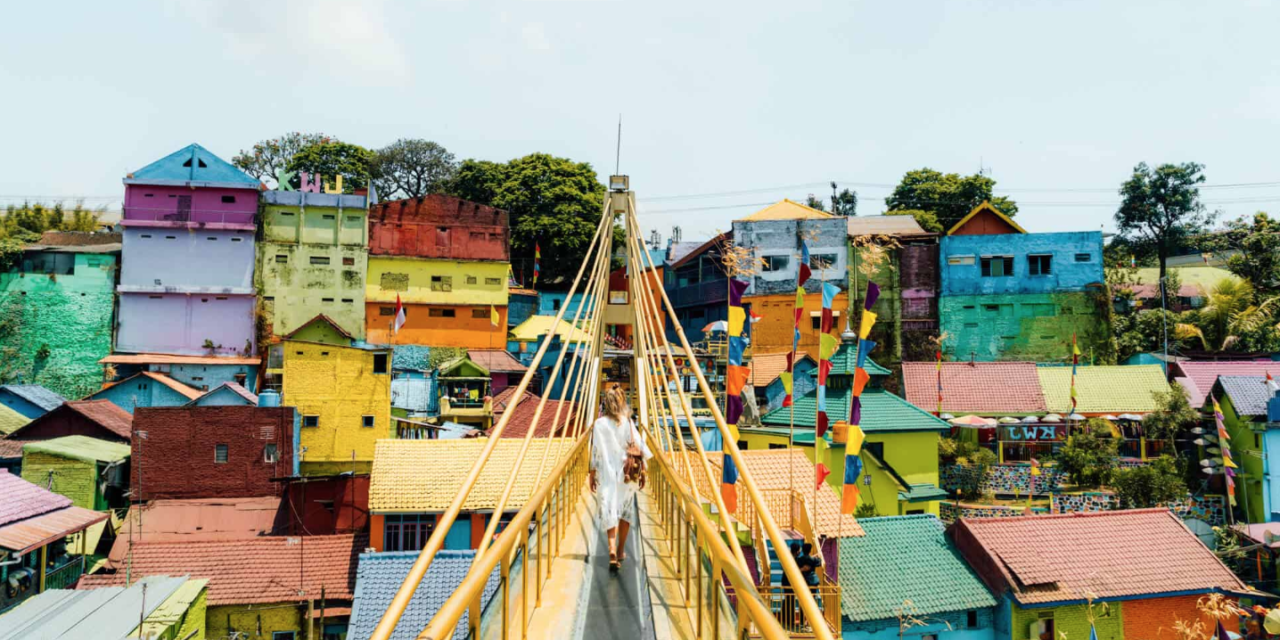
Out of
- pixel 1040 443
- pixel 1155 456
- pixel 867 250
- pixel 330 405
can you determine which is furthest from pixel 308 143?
pixel 1155 456

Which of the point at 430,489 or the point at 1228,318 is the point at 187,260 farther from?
the point at 1228,318

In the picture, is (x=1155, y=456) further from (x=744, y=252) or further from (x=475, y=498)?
(x=475, y=498)

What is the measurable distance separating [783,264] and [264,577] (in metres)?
22.4

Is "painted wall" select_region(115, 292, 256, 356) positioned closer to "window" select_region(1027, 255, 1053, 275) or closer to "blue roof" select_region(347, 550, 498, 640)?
"blue roof" select_region(347, 550, 498, 640)

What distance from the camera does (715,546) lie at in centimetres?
341

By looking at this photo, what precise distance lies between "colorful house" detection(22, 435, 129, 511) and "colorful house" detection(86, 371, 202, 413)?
6.29 meters

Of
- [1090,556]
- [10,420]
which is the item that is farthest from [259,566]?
[1090,556]

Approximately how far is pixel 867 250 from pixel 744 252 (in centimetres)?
486

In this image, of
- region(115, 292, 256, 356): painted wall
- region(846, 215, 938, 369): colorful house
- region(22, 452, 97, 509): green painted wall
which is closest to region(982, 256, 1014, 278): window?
region(846, 215, 938, 369): colorful house

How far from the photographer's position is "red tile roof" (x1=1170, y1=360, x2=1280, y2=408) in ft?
83.6

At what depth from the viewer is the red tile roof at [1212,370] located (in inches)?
1003

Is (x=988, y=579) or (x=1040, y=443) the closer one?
(x=988, y=579)

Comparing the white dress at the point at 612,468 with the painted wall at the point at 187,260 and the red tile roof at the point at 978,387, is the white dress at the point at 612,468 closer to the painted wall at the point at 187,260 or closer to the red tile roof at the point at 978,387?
the red tile roof at the point at 978,387

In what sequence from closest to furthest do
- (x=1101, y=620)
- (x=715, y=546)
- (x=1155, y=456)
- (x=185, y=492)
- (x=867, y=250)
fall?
1. (x=715, y=546)
2. (x=1101, y=620)
3. (x=185, y=492)
4. (x=1155, y=456)
5. (x=867, y=250)
